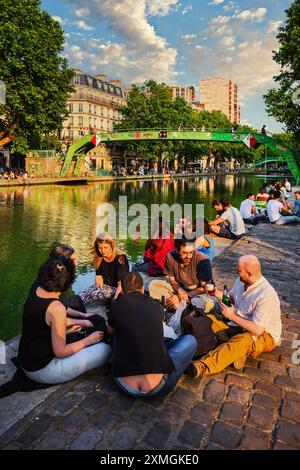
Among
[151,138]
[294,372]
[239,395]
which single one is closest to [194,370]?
[239,395]

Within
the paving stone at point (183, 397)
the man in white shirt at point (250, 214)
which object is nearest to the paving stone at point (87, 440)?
the paving stone at point (183, 397)

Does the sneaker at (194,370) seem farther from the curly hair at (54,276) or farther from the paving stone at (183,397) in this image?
the curly hair at (54,276)

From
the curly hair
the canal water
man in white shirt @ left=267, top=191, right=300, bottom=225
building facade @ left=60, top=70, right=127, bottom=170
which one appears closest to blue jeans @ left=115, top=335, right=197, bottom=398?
the curly hair

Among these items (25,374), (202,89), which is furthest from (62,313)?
(202,89)

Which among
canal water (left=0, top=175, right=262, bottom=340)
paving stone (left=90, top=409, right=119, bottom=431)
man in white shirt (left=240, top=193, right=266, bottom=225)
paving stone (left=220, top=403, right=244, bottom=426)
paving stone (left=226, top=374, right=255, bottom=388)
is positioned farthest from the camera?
man in white shirt (left=240, top=193, right=266, bottom=225)

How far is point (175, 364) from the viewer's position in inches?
139

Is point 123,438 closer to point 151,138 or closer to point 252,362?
point 252,362

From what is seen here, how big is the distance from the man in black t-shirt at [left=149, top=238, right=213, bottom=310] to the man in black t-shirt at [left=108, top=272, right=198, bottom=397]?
2074 mm

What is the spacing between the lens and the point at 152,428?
3.04 metres

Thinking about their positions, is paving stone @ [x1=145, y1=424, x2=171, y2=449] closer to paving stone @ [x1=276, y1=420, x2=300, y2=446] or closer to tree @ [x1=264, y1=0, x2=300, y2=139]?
paving stone @ [x1=276, y1=420, x2=300, y2=446]

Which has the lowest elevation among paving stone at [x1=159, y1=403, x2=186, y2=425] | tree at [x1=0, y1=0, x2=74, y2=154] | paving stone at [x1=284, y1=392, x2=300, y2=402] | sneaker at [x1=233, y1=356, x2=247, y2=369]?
paving stone at [x1=284, y1=392, x2=300, y2=402]

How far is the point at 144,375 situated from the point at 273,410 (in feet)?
4.02

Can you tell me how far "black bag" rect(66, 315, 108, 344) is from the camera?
13.1 feet

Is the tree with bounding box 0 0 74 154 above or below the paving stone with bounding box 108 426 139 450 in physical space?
above
